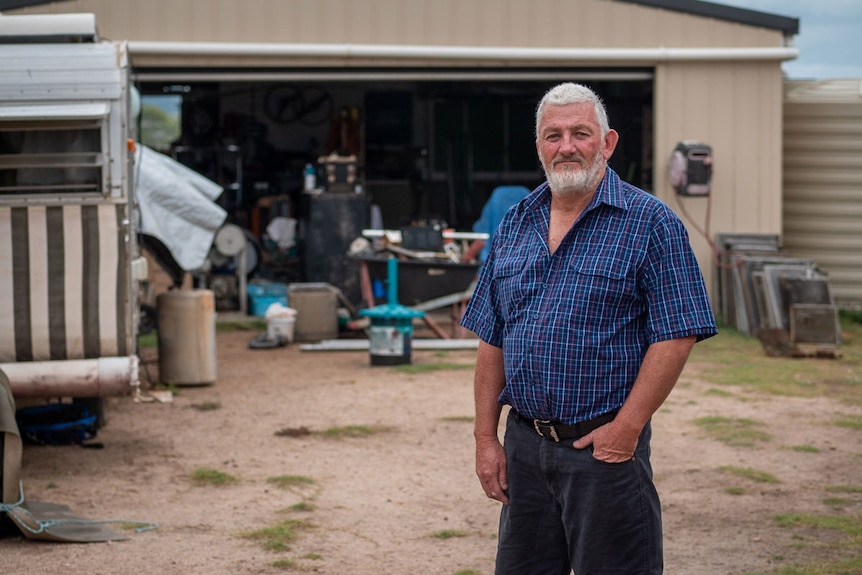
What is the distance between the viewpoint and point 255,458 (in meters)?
7.41

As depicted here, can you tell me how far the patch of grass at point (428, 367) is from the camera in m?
11.0

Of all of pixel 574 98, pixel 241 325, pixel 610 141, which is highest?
pixel 574 98

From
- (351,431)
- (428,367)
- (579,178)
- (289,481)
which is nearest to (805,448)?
(351,431)

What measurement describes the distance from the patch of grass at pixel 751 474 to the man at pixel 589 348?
3.65 m

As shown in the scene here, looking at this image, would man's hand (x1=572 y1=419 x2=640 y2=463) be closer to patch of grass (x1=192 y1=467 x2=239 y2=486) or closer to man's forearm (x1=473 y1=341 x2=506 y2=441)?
man's forearm (x1=473 y1=341 x2=506 y2=441)

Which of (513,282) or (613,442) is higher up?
(513,282)

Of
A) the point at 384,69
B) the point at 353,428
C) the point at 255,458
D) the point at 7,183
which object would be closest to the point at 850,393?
the point at 353,428

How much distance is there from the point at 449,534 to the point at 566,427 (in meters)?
2.62

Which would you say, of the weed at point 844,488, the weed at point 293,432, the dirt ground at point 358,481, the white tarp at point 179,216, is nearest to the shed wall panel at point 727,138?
the dirt ground at point 358,481

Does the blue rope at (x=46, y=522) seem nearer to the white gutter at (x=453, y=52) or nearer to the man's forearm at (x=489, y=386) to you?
the man's forearm at (x=489, y=386)

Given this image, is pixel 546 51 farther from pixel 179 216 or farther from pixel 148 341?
pixel 148 341

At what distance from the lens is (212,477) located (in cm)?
687

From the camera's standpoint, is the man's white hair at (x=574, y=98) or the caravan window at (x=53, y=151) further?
the caravan window at (x=53, y=151)

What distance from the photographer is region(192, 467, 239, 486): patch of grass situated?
267 inches
